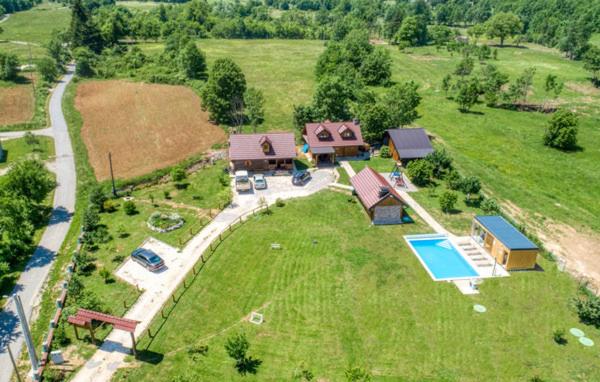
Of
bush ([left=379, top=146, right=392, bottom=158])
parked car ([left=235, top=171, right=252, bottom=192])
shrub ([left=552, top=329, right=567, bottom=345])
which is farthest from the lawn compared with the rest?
bush ([left=379, top=146, right=392, bottom=158])

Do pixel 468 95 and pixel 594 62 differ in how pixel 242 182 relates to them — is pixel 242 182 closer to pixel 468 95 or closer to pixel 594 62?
pixel 468 95

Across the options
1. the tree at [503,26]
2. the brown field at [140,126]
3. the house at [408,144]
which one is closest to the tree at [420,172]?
the house at [408,144]

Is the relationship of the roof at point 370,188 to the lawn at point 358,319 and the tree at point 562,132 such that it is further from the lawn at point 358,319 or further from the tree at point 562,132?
the tree at point 562,132

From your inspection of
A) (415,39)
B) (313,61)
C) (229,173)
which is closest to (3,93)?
(229,173)

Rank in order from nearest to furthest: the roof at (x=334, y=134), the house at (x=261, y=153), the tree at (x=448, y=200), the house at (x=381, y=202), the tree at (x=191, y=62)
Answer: the house at (x=381, y=202), the tree at (x=448, y=200), the house at (x=261, y=153), the roof at (x=334, y=134), the tree at (x=191, y=62)

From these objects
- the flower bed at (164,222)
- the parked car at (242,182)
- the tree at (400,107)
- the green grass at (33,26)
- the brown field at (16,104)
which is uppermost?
the green grass at (33,26)

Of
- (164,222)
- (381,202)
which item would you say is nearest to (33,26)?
(164,222)
